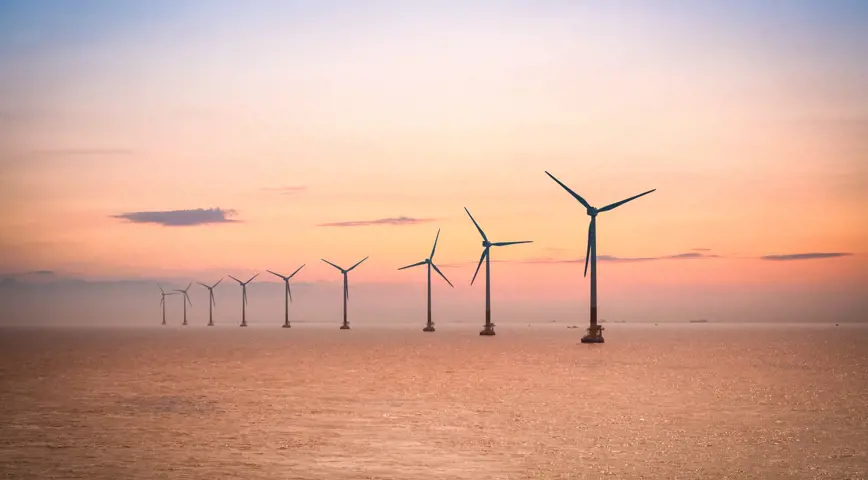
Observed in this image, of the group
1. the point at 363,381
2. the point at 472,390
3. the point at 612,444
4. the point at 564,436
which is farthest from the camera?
the point at 363,381

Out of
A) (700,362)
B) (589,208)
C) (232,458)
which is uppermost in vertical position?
(589,208)

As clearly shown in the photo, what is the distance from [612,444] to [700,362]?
9640cm

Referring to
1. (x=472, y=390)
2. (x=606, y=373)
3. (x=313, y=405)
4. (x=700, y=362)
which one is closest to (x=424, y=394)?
(x=472, y=390)

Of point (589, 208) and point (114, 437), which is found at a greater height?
point (589, 208)

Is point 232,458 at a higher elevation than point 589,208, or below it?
below

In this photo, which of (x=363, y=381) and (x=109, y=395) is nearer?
(x=109, y=395)

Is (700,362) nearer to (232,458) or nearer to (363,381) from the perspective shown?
(363,381)

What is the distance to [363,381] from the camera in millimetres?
87500

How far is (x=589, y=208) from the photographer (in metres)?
164

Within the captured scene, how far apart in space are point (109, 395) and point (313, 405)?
18.6 m

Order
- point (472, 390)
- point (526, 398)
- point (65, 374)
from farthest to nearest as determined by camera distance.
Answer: point (65, 374), point (472, 390), point (526, 398)

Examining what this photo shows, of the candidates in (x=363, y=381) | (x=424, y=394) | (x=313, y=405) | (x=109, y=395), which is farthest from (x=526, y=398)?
(x=109, y=395)

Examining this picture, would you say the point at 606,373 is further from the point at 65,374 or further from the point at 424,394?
the point at 65,374

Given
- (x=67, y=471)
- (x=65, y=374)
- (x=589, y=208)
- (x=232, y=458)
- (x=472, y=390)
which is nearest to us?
(x=67, y=471)
